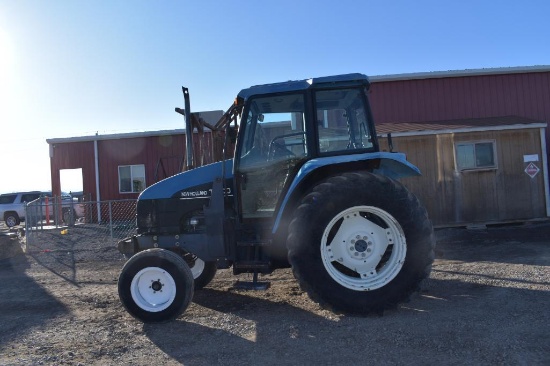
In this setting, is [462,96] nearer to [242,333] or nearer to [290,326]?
[290,326]

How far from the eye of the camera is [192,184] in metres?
5.75

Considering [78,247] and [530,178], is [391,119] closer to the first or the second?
[530,178]

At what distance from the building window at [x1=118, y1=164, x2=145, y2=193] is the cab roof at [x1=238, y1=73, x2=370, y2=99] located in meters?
15.4

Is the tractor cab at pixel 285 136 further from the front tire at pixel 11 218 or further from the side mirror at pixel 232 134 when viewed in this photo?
the front tire at pixel 11 218

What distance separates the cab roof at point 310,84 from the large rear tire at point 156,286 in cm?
200

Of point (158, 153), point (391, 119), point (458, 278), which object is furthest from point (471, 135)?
point (158, 153)

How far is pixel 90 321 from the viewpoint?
5562 mm

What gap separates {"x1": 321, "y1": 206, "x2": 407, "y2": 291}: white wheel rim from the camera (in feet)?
16.3

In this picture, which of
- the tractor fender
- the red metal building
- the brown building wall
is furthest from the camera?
the red metal building

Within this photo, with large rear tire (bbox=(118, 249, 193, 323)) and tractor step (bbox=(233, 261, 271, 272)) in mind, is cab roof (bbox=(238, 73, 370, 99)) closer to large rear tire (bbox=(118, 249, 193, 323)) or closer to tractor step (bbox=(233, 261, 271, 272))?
tractor step (bbox=(233, 261, 271, 272))

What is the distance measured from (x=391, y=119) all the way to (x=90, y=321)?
1197 cm

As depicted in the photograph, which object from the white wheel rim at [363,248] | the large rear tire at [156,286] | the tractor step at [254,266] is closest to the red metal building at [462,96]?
the white wheel rim at [363,248]

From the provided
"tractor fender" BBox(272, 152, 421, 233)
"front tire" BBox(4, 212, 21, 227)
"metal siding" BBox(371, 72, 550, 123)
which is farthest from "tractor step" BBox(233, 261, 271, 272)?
"front tire" BBox(4, 212, 21, 227)

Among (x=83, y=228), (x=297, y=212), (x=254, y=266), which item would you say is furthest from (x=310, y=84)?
(x=83, y=228)
